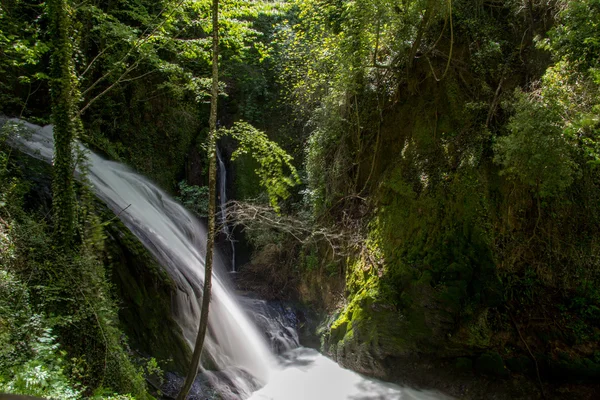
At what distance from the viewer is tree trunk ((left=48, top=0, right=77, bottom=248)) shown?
4.75m

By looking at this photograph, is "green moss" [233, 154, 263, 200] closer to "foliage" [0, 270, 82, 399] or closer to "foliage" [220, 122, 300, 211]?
"foliage" [220, 122, 300, 211]

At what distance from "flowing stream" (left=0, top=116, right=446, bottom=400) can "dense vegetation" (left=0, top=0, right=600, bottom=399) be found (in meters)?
0.54

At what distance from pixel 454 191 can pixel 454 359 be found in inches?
124

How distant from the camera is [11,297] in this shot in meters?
3.86

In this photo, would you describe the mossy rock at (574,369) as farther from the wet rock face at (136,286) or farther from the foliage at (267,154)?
the wet rock face at (136,286)

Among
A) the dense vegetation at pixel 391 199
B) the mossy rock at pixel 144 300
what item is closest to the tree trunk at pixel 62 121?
the dense vegetation at pixel 391 199

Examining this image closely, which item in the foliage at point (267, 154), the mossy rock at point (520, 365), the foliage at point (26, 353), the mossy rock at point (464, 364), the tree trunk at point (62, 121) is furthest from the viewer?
the mossy rock at point (464, 364)

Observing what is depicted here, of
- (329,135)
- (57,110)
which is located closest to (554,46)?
(329,135)

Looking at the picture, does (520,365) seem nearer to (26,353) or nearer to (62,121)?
(26,353)

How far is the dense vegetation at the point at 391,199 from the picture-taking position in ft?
14.9

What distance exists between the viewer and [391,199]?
323 inches

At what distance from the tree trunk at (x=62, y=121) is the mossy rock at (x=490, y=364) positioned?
6850mm

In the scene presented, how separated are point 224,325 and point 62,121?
497cm

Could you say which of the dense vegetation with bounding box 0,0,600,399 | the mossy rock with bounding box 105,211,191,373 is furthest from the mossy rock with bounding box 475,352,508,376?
the mossy rock with bounding box 105,211,191,373
